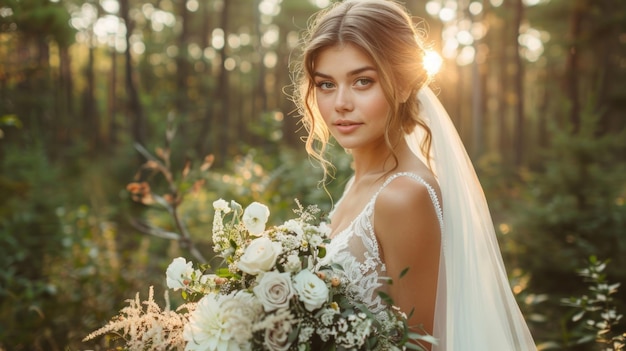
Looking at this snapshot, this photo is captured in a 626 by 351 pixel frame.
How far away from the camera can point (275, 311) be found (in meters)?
1.67

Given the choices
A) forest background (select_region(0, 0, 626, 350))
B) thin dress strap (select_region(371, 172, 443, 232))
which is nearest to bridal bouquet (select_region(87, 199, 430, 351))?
thin dress strap (select_region(371, 172, 443, 232))

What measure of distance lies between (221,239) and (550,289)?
5639mm

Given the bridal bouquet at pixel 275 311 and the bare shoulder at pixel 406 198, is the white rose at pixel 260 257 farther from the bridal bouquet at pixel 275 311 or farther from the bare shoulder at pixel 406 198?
the bare shoulder at pixel 406 198

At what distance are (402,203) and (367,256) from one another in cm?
30

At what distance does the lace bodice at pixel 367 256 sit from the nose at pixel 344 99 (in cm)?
39

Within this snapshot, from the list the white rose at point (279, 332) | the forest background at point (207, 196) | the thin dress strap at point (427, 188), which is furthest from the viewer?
the forest background at point (207, 196)

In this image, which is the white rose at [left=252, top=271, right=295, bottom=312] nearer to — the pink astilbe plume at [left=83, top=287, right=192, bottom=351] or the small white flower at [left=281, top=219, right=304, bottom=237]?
the small white flower at [left=281, top=219, right=304, bottom=237]

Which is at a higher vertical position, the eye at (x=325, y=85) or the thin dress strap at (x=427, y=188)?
the eye at (x=325, y=85)

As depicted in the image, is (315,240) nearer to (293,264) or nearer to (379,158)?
(293,264)

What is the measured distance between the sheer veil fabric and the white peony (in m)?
0.93

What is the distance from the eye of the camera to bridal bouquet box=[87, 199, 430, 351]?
163 centimetres

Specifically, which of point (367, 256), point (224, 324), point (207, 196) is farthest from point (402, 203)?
point (207, 196)

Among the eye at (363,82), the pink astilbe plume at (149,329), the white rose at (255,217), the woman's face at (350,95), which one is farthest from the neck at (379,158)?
the pink astilbe plume at (149,329)

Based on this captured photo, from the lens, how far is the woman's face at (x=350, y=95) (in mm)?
2314
